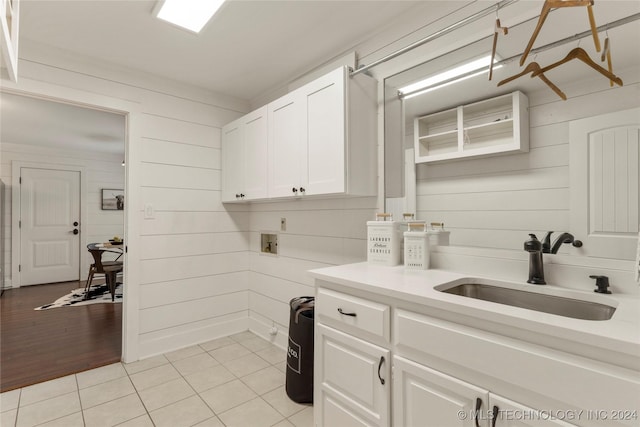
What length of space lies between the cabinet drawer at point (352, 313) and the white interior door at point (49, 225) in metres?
6.21

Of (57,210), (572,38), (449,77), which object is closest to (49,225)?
(57,210)

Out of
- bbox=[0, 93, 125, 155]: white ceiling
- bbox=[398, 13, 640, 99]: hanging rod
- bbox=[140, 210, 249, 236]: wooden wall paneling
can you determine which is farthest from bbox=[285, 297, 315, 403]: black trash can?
bbox=[0, 93, 125, 155]: white ceiling

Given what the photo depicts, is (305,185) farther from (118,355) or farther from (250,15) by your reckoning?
(118,355)

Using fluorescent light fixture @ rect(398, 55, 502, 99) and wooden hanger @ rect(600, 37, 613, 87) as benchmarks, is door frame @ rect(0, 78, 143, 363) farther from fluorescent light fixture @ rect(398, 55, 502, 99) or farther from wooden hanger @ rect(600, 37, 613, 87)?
wooden hanger @ rect(600, 37, 613, 87)

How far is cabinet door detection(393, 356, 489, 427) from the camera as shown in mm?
1031

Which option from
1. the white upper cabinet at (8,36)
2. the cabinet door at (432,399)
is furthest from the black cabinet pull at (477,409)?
the white upper cabinet at (8,36)

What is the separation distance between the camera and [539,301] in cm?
134

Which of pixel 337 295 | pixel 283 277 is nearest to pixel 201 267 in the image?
pixel 283 277

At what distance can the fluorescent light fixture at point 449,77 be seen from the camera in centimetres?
165

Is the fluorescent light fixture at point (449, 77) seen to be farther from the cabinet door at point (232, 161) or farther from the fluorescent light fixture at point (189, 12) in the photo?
the cabinet door at point (232, 161)

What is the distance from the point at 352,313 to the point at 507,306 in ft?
2.09

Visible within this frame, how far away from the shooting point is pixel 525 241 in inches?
57.4

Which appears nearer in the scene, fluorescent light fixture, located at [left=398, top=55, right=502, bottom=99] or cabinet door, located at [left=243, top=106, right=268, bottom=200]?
fluorescent light fixture, located at [left=398, top=55, right=502, bottom=99]

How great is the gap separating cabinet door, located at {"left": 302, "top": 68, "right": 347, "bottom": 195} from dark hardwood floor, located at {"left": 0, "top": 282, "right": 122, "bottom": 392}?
7.66ft
